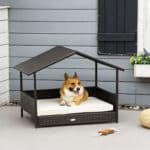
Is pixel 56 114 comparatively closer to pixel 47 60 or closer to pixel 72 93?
pixel 72 93

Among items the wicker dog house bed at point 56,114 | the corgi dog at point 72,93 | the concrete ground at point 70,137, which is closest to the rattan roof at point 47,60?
the wicker dog house bed at point 56,114

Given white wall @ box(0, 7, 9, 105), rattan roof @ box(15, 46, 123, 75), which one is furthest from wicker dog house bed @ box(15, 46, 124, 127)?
white wall @ box(0, 7, 9, 105)

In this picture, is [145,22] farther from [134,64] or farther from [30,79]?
[30,79]

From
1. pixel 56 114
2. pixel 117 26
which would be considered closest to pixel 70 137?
pixel 56 114

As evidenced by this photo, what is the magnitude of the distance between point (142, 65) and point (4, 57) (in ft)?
5.55

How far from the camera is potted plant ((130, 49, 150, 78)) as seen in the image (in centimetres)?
638

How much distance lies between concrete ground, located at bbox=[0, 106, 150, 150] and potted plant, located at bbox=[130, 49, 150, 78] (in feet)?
1.78

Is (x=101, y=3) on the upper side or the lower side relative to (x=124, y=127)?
upper

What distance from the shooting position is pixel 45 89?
6.69 meters

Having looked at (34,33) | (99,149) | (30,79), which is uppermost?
(34,33)

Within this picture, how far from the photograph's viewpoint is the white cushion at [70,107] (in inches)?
226

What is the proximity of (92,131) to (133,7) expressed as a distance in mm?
1716

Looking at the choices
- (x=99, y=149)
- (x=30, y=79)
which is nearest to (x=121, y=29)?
(x=30, y=79)

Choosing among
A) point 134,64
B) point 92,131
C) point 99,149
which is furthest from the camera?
point 134,64
